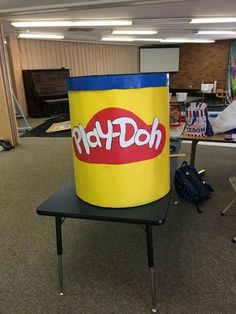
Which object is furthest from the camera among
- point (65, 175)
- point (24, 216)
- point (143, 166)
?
point (65, 175)

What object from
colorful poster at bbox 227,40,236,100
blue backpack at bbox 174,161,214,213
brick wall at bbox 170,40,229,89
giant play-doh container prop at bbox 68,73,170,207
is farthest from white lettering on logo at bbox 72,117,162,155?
brick wall at bbox 170,40,229,89

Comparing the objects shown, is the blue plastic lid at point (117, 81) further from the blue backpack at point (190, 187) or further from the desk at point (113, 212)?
the blue backpack at point (190, 187)

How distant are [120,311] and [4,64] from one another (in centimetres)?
448

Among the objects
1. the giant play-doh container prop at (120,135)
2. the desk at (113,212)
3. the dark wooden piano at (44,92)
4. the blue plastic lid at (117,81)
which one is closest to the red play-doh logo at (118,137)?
the giant play-doh container prop at (120,135)

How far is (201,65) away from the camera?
37.6 ft

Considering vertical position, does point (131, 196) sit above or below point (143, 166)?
below

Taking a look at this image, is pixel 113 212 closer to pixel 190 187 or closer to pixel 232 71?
pixel 190 187

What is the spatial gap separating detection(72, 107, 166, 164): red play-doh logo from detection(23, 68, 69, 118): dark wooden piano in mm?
7026

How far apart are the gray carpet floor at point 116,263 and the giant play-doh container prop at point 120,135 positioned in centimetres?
66

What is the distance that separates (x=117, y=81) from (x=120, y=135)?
24 cm

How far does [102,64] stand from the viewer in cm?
1058

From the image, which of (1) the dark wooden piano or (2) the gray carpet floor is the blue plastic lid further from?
(1) the dark wooden piano

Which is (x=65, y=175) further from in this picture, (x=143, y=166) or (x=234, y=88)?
(x=234, y=88)

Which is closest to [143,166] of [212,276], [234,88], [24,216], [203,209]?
[212,276]
